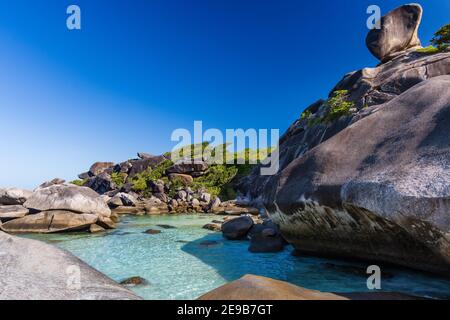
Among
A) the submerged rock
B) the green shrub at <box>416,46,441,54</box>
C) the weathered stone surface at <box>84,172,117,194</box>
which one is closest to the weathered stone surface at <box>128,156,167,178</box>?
the weathered stone surface at <box>84,172,117,194</box>

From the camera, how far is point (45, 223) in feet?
51.9

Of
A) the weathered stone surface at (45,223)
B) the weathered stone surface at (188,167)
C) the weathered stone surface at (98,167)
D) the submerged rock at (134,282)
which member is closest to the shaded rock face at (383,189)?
the submerged rock at (134,282)

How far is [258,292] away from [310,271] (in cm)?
507

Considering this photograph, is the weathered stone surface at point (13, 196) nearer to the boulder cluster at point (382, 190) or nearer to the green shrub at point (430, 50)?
the boulder cluster at point (382, 190)

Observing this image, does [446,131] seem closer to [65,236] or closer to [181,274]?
[181,274]

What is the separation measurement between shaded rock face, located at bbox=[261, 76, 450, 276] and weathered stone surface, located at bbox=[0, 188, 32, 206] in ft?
58.1

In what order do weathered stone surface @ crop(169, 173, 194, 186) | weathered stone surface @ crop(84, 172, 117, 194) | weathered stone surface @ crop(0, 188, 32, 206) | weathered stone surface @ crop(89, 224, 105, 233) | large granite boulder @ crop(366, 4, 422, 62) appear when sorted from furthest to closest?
weathered stone surface @ crop(84, 172, 117, 194) → weathered stone surface @ crop(169, 173, 194, 186) → large granite boulder @ crop(366, 4, 422, 62) → weathered stone surface @ crop(0, 188, 32, 206) → weathered stone surface @ crop(89, 224, 105, 233)

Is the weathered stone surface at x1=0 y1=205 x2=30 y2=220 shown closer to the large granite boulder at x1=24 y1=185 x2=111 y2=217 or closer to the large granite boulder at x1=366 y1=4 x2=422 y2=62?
the large granite boulder at x1=24 y1=185 x2=111 y2=217

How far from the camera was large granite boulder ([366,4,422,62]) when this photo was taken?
21.5 metres

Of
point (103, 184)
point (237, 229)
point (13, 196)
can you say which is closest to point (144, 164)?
point (103, 184)

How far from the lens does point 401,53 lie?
67.9ft

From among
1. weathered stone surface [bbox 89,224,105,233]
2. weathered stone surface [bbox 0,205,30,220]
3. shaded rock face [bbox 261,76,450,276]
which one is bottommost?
weathered stone surface [bbox 89,224,105,233]

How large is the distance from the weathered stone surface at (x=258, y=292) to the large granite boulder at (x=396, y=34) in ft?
74.7

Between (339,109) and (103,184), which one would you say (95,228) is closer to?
(339,109)
